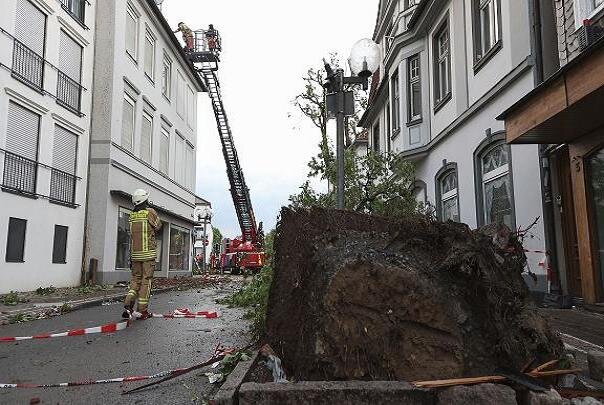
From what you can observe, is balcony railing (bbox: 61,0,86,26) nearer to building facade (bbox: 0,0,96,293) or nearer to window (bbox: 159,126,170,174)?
building facade (bbox: 0,0,96,293)

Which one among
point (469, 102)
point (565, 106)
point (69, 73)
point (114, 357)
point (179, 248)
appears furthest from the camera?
point (179, 248)

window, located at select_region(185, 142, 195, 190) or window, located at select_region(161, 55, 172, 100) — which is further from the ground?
window, located at select_region(161, 55, 172, 100)

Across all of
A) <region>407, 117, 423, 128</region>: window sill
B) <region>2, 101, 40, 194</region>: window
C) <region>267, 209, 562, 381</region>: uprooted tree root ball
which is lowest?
<region>267, 209, 562, 381</region>: uprooted tree root ball

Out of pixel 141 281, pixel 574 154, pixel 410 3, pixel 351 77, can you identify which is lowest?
pixel 141 281

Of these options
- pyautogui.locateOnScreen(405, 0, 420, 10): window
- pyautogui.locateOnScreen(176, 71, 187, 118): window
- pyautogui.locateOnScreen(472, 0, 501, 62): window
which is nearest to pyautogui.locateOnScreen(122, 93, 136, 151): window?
pyautogui.locateOnScreen(176, 71, 187, 118): window

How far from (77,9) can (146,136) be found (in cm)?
646

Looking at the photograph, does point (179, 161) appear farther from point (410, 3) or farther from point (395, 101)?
point (410, 3)

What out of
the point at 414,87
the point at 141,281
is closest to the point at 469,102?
the point at 414,87

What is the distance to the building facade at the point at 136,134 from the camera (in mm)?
18594

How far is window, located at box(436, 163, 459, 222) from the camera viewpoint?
46.7 feet

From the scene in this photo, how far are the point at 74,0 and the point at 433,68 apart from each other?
1231 cm

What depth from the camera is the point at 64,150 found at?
56.3 ft

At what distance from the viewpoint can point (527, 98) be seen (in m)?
7.58

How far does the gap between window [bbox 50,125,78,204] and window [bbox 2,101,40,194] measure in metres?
1.01
